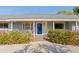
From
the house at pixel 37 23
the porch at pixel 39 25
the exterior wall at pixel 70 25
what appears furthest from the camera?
the exterior wall at pixel 70 25

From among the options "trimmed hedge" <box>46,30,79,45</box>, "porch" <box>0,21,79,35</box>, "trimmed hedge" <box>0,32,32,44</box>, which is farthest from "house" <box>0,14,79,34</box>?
"trimmed hedge" <box>0,32,32,44</box>

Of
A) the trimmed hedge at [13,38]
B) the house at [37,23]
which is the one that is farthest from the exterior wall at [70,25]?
the trimmed hedge at [13,38]

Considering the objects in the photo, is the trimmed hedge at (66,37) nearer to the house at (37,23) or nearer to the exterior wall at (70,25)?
the house at (37,23)

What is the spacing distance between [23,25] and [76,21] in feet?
23.0

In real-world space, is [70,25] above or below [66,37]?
above

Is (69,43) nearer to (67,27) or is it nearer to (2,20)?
(67,27)

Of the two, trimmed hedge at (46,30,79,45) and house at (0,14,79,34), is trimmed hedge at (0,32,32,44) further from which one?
house at (0,14,79,34)

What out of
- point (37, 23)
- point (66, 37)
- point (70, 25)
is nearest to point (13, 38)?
point (66, 37)

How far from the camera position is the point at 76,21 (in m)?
25.6

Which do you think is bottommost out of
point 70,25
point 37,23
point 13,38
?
point 13,38

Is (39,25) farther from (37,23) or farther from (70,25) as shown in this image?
(70,25)
